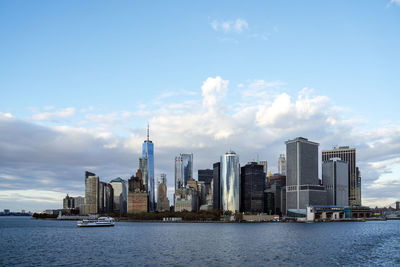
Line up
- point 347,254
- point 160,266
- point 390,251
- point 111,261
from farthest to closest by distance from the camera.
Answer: point 390,251, point 347,254, point 111,261, point 160,266

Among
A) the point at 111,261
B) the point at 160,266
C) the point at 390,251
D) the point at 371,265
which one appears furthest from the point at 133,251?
the point at 390,251

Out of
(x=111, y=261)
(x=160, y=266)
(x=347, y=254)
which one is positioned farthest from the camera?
(x=347, y=254)

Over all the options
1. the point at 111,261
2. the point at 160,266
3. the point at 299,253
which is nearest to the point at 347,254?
the point at 299,253

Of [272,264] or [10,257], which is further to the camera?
[10,257]

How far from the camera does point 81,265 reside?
86.2 m

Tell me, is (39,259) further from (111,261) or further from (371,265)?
(371,265)

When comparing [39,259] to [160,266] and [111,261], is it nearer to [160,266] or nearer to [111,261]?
[111,261]

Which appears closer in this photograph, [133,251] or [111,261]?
[111,261]

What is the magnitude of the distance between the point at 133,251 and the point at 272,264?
40.4 m

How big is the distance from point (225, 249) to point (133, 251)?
80.5 feet

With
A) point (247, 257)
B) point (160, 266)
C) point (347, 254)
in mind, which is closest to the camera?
point (160, 266)

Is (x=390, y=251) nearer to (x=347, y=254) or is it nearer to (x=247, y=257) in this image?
(x=347, y=254)

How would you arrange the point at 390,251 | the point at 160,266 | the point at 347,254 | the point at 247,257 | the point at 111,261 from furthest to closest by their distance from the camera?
1. the point at 390,251
2. the point at 347,254
3. the point at 247,257
4. the point at 111,261
5. the point at 160,266

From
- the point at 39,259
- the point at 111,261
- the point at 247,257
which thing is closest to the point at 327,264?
the point at 247,257
